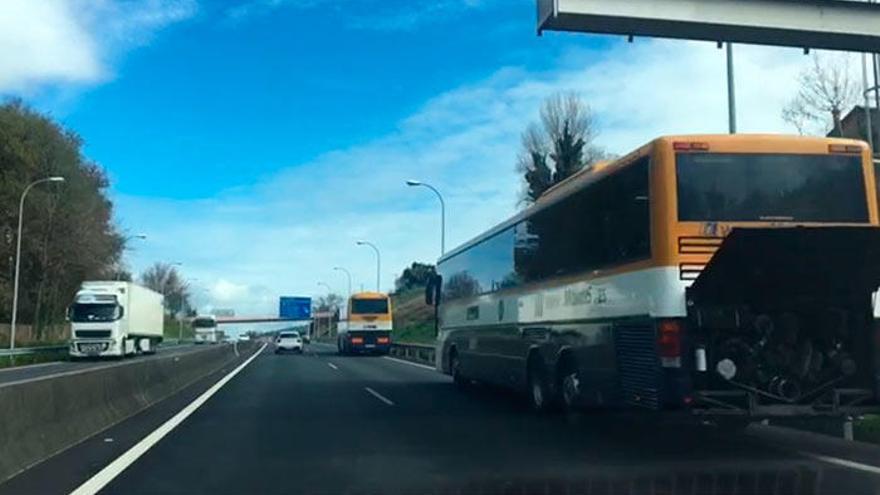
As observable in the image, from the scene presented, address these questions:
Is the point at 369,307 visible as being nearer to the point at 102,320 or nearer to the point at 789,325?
the point at 102,320

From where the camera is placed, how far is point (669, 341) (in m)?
10.0

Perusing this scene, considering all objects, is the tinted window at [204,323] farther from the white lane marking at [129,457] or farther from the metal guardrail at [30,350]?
the white lane marking at [129,457]

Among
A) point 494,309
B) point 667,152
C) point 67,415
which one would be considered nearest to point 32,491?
point 67,415

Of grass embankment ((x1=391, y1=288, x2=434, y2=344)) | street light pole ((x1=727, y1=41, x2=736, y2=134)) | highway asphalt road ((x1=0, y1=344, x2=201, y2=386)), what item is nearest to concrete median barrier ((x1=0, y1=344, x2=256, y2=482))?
highway asphalt road ((x1=0, y1=344, x2=201, y2=386))

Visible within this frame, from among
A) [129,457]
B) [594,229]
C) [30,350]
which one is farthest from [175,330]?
[594,229]

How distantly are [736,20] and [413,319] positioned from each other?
74.4m

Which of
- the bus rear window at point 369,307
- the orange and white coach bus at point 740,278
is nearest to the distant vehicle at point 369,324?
the bus rear window at point 369,307

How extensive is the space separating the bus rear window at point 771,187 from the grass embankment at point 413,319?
52.7m

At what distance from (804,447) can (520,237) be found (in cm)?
649

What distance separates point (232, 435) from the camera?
12984 mm

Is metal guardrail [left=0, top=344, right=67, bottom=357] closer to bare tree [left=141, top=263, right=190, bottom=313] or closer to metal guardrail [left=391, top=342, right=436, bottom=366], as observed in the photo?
metal guardrail [left=391, top=342, right=436, bottom=366]

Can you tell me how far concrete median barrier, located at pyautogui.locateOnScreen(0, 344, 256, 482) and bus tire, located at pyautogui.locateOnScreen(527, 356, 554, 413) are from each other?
662 centimetres

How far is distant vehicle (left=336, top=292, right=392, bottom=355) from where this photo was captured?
166ft

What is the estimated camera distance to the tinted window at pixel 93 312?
140 feet
